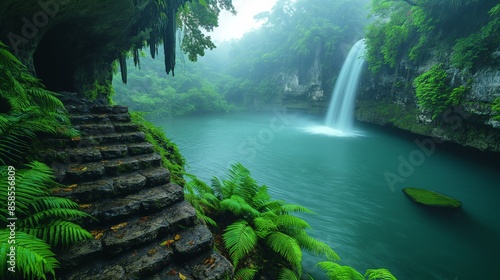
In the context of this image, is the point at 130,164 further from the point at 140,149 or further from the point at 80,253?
the point at 80,253

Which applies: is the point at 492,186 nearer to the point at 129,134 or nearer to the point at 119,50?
the point at 129,134

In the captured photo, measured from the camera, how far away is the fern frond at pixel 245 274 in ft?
8.71

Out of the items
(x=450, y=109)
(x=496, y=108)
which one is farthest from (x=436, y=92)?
(x=496, y=108)

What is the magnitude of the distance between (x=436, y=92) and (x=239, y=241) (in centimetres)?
1497

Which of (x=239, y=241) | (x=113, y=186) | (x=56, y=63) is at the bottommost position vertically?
(x=239, y=241)

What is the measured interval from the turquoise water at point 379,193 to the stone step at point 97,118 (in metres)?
5.21

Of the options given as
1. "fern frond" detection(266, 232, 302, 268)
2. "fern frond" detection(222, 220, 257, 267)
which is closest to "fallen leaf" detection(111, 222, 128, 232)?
"fern frond" detection(222, 220, 257, 267)

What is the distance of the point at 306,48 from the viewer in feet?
95.6

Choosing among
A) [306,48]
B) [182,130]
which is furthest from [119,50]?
[306,48]

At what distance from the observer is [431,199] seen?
762cm

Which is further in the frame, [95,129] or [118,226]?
[95,129]

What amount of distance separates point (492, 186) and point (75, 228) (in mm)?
14024

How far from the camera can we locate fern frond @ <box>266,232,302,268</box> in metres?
3.04

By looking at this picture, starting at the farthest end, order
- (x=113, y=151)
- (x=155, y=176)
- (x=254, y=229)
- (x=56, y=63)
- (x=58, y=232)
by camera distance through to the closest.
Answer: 1. (x=56, y=63)
2. (x=254, y=229)
3. (x=113, y=151)
4. (x=155, y=176)
5. (x=58, y=232)
